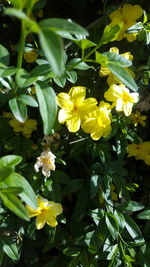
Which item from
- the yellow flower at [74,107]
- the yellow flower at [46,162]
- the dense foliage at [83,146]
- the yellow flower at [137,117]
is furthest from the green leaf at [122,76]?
the yellow flower at [137,117]

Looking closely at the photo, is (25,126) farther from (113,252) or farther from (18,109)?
(113,252)

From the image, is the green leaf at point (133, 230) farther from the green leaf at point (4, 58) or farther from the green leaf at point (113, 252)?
the green leaf at point (4, 58)

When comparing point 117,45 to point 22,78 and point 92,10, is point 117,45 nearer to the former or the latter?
point 92,10

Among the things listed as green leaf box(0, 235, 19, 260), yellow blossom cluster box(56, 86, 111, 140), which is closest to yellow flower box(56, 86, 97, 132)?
yellow blossom cluster box(56, 86, 111, 140)

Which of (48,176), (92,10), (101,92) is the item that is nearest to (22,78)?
(48,176)

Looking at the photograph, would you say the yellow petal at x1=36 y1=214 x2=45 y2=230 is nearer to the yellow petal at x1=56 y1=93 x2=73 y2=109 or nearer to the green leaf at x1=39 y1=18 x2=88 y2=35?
the yellow petal at x1=56 y1=93 x2=73 y2=109

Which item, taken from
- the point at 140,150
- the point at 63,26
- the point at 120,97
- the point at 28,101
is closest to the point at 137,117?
the point at 140,150
